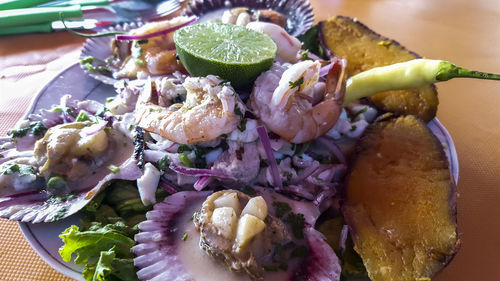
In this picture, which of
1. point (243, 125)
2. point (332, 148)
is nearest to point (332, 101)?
point (332, 148)

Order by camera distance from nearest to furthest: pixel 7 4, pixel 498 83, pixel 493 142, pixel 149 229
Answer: pixel 149 229
pixel 493 142
pixel 498 83
pixel 7 4

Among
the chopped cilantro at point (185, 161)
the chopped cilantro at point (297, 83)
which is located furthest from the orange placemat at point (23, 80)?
the chopped cilantro at point (297, 83)

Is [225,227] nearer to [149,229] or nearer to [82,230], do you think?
[149,229]

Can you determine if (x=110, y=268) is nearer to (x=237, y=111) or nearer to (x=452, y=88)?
(x=237, y=111)

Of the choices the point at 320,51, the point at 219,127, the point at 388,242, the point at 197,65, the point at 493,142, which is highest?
the point at 197,65

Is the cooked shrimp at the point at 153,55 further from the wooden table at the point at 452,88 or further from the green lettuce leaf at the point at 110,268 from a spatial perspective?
the green lettuce leaf at the point at 110,268

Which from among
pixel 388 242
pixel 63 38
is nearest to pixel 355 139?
pixel 388 242
